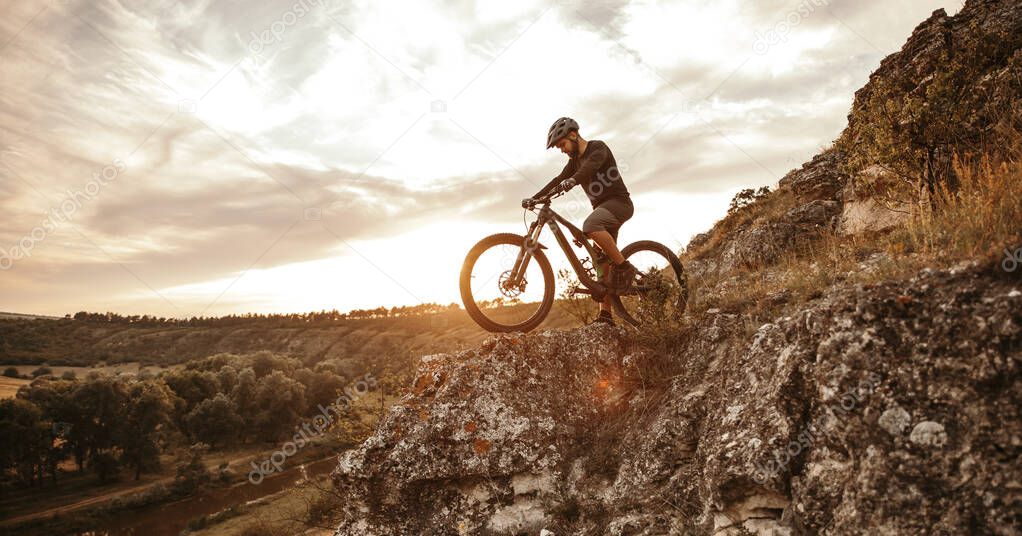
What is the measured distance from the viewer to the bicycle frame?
7.08 metres

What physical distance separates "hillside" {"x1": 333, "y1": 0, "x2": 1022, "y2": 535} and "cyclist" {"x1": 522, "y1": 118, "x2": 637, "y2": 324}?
1.06 m

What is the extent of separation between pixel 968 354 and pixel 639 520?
3361mm

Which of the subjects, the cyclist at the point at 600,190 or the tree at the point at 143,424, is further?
the tree at the point at 143,424

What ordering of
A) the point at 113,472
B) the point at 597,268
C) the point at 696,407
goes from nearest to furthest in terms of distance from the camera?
the point at 696,407, the point at 597,268, the point at 113,472

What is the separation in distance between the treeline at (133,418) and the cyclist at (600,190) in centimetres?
3594

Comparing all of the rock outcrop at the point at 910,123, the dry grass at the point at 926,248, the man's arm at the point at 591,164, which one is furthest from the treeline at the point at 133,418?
the dry grass at the point at 926,248

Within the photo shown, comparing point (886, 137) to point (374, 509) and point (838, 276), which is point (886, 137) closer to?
point (838, 276)

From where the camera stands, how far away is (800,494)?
13.1ft

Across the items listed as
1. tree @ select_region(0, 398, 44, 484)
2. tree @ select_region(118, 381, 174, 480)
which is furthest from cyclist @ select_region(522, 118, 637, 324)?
tree @ select_region(118, 381, 174, 480)

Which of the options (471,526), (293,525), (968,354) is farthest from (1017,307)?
(293,525)

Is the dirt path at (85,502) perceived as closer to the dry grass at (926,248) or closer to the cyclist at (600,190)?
the cyclist at (600,190)

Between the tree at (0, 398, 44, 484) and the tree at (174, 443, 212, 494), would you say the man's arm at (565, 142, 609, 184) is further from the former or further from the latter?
the tree at (0, 398, 44, 484)

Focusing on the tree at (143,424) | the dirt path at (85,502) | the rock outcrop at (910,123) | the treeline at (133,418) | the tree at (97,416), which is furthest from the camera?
the tree at (143,424)

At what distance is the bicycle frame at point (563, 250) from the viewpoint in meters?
7.08
